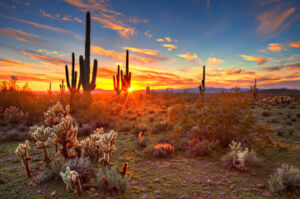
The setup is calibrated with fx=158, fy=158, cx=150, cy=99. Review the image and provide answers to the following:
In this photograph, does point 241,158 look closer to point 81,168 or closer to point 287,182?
point 287,182

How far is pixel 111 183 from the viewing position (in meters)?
3.31

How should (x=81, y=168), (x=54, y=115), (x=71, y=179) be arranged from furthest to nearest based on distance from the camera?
(x=54, y=115) < (x=81, y=168) < (x=71, y=179)

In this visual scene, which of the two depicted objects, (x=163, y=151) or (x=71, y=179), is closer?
(x=71, y=179)

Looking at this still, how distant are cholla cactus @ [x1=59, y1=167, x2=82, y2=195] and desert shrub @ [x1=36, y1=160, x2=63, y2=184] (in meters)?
0.71

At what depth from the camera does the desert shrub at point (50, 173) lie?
12.1 ft

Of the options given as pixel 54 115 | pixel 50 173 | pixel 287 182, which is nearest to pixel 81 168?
pixel 50 173

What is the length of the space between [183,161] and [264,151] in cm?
295

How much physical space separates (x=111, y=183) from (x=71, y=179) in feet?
2.63

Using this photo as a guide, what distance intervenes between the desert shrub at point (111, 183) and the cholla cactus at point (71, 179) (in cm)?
39

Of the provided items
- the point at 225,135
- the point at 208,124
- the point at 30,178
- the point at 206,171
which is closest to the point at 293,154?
the point at 225,135

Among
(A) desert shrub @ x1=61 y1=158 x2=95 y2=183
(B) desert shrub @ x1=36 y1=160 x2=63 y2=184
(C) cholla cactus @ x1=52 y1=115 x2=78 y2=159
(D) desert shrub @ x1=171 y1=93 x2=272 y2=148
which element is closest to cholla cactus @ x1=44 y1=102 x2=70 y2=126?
(C) cholla cactus @ x1=52 y1=115 x2=78 y2=159

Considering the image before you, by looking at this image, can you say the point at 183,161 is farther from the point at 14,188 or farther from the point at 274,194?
the point at 14,188

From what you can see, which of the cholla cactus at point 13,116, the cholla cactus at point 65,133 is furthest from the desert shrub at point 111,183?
the cholla cactus at point 13,116

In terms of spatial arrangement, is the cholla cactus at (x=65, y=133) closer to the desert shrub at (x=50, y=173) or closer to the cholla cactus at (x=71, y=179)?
the desert shrub at (x=50, y=173)
